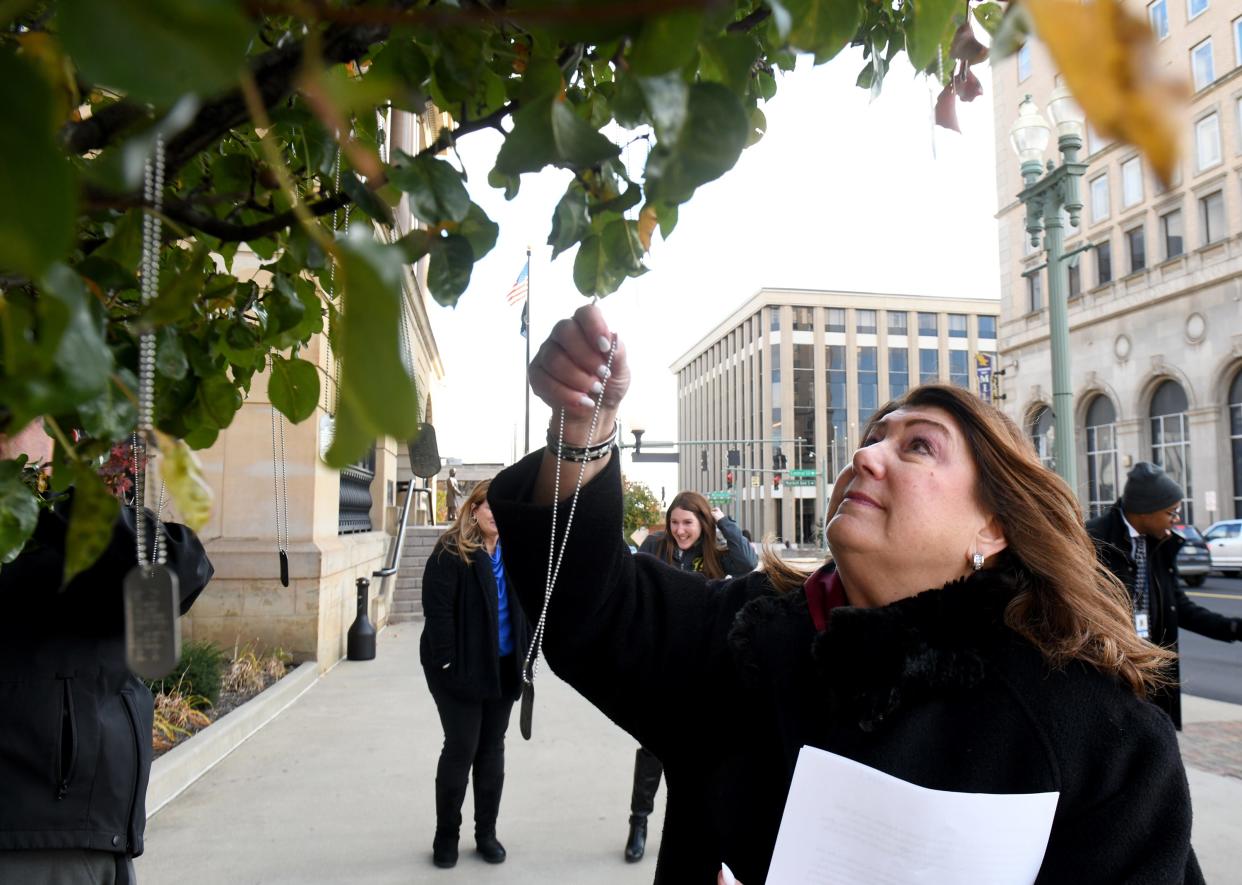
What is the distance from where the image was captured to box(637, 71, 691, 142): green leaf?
61 cm

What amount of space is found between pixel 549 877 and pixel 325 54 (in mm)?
4077

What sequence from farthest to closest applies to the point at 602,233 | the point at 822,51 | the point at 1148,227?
1. the point at 1148,227
2. the point at 602,233
3. the point at 822,51

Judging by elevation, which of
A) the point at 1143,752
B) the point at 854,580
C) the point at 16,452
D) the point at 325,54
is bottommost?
the point at 1143,752

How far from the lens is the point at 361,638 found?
9.26 meters

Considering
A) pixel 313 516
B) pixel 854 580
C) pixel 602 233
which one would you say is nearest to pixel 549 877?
pixel 854 580

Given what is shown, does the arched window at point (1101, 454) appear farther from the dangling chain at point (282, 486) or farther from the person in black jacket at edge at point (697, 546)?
the dangling chain at point (282, 486)

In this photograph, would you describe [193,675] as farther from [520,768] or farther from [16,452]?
[16,452]

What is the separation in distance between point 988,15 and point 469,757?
12.8 feet

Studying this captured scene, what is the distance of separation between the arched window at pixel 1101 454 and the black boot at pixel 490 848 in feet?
117

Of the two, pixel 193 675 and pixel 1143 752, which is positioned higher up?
pixel 1143 752

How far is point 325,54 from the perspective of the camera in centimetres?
99

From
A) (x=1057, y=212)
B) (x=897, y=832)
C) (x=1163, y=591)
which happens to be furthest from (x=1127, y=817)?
(x=1057, y=212)

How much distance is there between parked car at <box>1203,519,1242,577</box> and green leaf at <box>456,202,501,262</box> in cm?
2649

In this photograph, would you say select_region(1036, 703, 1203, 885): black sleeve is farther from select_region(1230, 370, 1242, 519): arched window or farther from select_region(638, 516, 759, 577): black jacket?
select_region(1230, 370, 1242, 519): arched window
